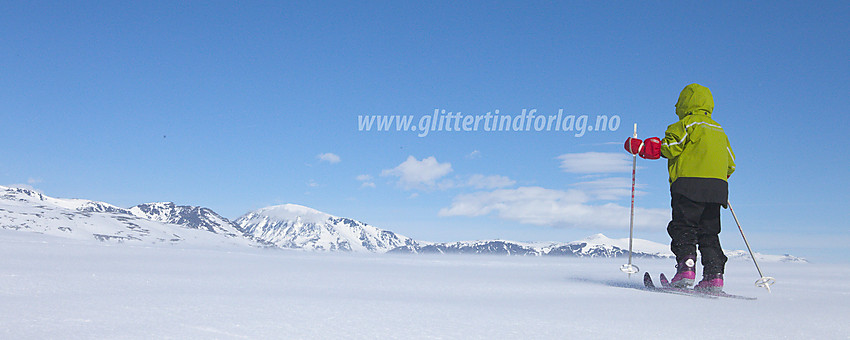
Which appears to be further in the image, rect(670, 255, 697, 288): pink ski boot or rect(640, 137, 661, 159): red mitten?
rect(640, 137, 661, 159): red mitten

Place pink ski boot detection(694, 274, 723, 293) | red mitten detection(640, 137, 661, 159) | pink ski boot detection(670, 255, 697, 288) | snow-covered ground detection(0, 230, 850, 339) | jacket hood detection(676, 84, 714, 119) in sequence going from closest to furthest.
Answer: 1. snow-covered ground detection(0, 230, 850, 339)
2. pink ski boot detection(694, 274, 723, 293)
3. pink ski boot detection(670, 255, 697, 288)
4. red mitten detection(640, 137, 661, 159)
5. jacket hood detection(676, 84, 714, 119)

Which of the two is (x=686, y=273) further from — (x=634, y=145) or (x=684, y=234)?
(x=634, y=145)

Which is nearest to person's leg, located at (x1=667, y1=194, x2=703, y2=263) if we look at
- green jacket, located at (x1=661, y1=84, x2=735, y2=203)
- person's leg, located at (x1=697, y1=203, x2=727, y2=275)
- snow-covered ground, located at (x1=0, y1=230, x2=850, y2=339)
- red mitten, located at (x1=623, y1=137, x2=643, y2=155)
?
person's leg, located at (x1=697, y1=203, x2=727, y2=275)

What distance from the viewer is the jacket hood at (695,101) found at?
6.36 m

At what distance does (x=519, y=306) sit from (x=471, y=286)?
1.60m

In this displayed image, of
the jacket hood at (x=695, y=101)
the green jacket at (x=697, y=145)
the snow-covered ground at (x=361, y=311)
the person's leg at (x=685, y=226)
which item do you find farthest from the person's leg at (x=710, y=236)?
the jacket hood at (x=695, y=101)

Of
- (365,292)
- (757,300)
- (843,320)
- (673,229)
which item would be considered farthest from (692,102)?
(365,292)

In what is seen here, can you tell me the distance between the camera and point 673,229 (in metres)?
6.25

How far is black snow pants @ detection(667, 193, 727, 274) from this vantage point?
20.0 feet

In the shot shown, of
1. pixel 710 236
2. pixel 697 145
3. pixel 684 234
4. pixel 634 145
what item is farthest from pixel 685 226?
pixel 634 145

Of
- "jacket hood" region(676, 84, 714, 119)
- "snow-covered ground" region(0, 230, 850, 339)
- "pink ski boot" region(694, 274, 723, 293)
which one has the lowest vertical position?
"snow-covered ground" region(0, 230, 850, 339)

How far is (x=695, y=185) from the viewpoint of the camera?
19.9 feet

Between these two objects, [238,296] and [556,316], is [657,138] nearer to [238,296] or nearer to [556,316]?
[556,316]

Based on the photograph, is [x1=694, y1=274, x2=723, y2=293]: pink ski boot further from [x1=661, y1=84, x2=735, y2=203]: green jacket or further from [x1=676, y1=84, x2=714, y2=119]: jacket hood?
[x1=676, y1=84, x2=714, y2=119]: jacket hood
